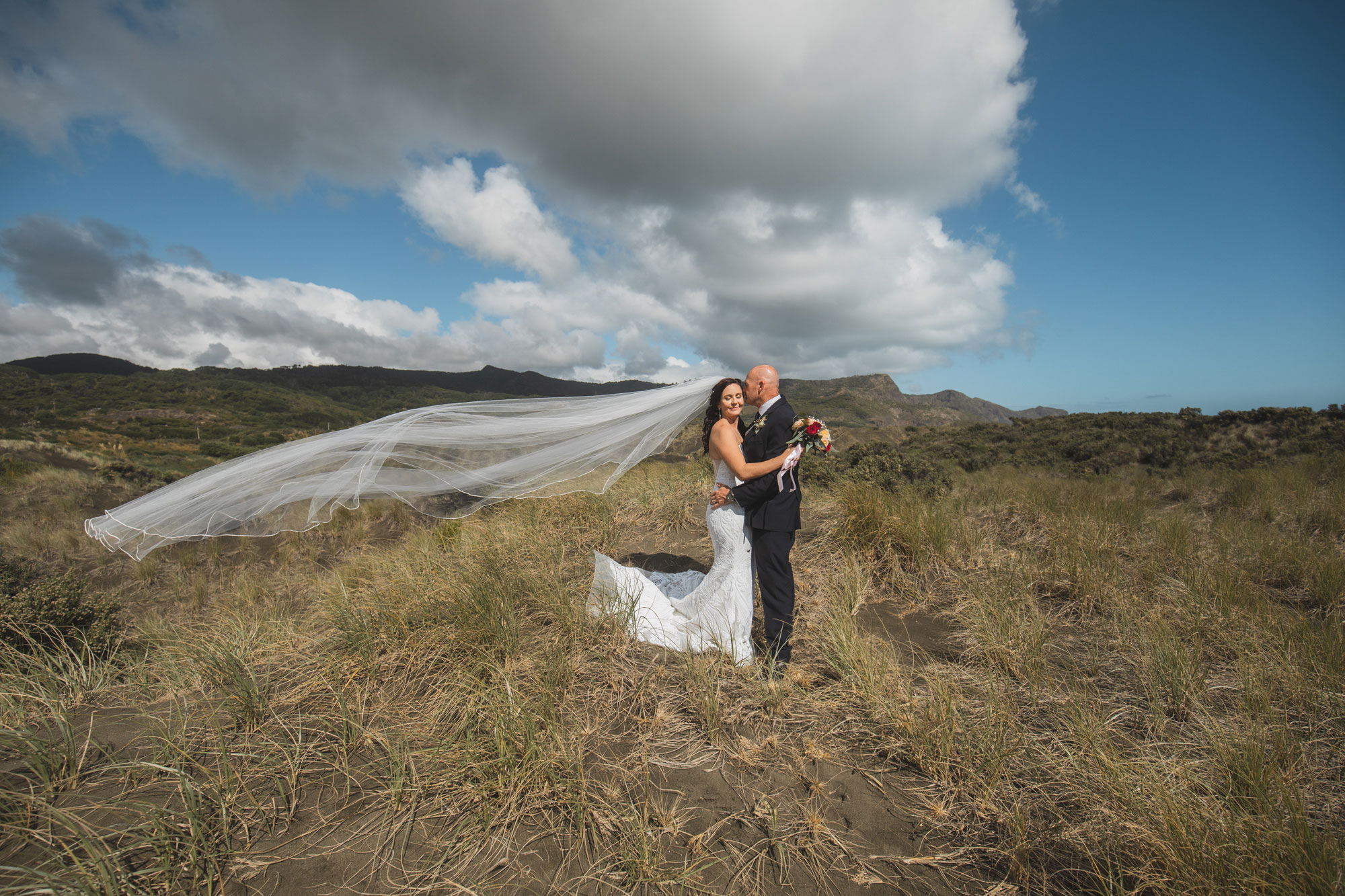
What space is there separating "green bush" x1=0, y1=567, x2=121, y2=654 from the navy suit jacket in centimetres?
525

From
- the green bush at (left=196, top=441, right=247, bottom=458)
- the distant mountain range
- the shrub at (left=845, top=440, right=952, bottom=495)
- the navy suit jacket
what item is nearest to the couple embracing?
the navy suit jacket

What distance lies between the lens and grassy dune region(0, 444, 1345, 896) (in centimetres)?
198

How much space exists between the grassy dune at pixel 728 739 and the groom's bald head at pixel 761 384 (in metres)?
Result: 1.73

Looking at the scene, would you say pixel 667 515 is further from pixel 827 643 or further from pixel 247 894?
pixel 247 894

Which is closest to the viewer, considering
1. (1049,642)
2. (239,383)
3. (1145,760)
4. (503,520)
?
(1145,760)

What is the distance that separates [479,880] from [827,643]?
2447 millimetres

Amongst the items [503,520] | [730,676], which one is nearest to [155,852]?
[730,676]

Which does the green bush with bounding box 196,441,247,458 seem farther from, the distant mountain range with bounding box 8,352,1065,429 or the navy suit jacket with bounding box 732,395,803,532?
the distant mountain range with bounding box 8,352,1065,429

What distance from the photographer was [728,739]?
9.13 feet

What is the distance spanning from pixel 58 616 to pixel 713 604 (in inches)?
221

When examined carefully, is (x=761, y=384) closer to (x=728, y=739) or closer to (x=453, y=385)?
(x=728, y=739)

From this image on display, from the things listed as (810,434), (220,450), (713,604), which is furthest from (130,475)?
(220,450)

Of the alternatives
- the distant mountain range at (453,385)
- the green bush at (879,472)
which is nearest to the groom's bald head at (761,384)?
the green bush at (879,472)

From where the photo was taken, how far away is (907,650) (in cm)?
382
